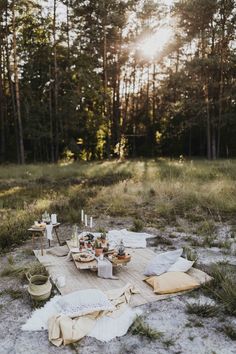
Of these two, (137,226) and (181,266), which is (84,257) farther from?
(137,226)

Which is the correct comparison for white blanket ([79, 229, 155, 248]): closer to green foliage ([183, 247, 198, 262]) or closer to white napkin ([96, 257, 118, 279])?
green foliage ([183, 247, 198, 262])

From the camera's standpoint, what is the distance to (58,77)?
63.1 feet

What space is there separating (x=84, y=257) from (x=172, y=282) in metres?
1.27

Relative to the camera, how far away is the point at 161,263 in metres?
4.55

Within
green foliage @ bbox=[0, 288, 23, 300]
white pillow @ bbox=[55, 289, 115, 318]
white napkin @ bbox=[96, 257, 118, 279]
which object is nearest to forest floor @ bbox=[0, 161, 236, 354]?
green foliage @ bbox=[0, 288, 23, 300]

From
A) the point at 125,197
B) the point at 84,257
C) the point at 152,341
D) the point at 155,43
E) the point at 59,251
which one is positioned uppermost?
the point at 155,43

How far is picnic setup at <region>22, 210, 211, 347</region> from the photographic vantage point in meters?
3.28

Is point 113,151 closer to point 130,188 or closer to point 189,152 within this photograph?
point 189,152

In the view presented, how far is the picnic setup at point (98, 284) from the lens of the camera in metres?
3.28

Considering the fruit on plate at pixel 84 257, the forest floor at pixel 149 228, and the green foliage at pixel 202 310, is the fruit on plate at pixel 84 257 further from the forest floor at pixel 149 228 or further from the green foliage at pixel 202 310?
the green foliage at pixel 202 310

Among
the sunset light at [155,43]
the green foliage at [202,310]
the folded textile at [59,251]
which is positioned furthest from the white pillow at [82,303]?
the sunset light at [155,43]

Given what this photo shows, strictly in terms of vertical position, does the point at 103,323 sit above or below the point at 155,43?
below

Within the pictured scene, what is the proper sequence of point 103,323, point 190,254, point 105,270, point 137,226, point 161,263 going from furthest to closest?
point 137,226 < point 190,254 < point 161,263 < point 105,270 < point 103,323

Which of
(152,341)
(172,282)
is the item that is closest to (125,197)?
(172,282)
